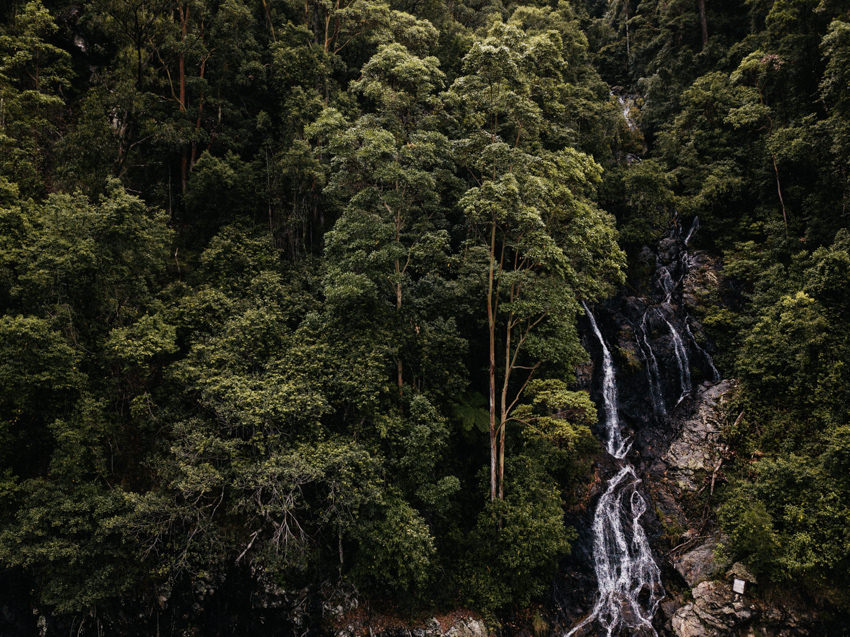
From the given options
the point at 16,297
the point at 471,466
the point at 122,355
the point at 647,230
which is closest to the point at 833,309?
the point at 647,230

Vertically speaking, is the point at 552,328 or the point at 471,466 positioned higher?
the point at 552,328

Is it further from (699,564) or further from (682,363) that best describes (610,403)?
(699,564)

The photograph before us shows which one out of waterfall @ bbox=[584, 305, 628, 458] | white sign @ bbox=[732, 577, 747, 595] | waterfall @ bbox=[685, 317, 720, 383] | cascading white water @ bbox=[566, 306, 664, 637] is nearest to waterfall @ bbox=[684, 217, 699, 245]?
waterfall @ bbox=[685, 317, 720, 383]

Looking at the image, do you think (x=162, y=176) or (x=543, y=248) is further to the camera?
(x=162, y=176)

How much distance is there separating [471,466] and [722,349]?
41.9ft

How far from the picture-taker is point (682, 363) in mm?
19688

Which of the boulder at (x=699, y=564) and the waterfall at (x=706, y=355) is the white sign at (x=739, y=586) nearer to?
the boulder at (x=699, y=564)

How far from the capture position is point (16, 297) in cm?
1205

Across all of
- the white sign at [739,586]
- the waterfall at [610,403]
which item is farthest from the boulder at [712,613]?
the waterfall at [610,403]

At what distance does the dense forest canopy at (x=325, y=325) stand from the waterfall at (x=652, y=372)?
9.08 ft

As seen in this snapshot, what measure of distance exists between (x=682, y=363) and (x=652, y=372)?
4.75 feet

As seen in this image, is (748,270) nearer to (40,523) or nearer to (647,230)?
(647,230)

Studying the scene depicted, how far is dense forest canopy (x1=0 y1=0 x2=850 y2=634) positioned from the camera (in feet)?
38.1

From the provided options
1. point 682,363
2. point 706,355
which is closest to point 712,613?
point 682,363
